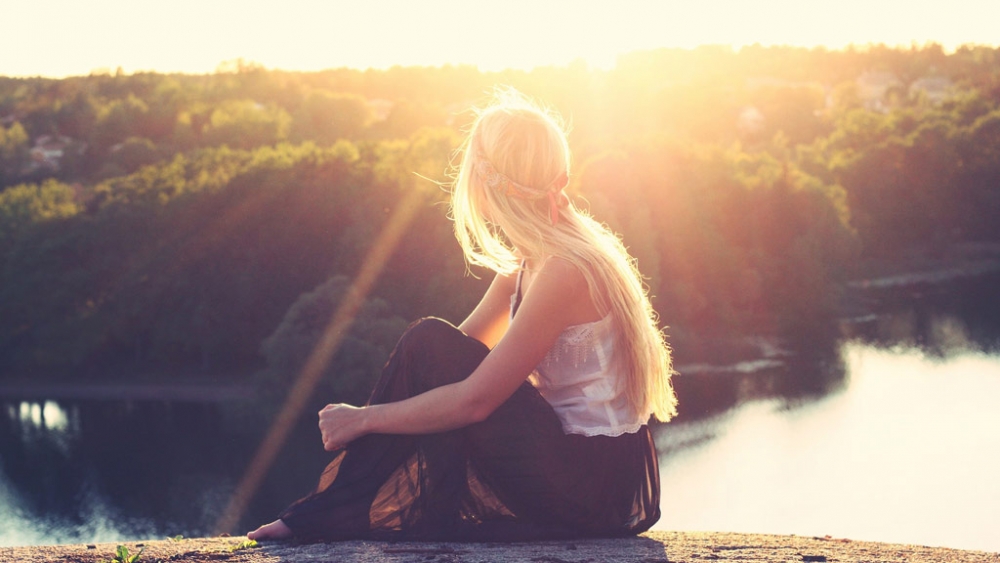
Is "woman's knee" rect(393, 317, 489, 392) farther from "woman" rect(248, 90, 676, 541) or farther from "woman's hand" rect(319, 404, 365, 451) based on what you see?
"woman's hand" rect(319, 404, 365, 451)

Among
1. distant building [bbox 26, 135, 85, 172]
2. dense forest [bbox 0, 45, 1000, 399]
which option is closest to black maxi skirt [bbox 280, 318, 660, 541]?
dense forest [bbox 0, 45, 1000, 399]

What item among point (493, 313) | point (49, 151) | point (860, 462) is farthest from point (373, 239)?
point (49, 151)

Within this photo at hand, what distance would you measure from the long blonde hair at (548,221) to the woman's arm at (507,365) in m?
0.07

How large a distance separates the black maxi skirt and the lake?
1459 centimetres

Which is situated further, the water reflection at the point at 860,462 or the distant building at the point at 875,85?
the distant building at the point at 875,85

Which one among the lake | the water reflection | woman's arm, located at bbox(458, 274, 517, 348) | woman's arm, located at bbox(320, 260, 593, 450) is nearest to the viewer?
woman's arm, located at bbox(320, 260, 593, 450)

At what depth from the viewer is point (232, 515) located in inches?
890

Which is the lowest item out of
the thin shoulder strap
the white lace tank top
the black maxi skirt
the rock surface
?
the rock surface

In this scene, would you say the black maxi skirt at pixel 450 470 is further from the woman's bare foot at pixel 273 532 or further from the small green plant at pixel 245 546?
the small green plant at pixel 245 546

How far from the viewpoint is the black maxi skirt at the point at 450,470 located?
333 centimetres

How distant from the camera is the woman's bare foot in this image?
3.37m

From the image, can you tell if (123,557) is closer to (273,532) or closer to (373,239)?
(273,532)

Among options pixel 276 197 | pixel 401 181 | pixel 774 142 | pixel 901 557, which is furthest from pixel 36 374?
pixel 774 142

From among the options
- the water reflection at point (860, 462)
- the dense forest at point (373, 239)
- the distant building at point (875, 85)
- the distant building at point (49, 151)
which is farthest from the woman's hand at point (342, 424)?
the distant building at point (875, 85)
